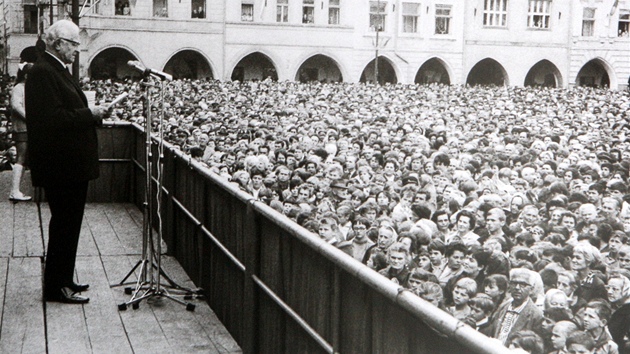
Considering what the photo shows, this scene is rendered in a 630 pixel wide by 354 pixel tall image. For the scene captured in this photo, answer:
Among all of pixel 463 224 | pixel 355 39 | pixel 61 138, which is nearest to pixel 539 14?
pixel 355 39

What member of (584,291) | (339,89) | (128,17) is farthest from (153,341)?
(128,17)

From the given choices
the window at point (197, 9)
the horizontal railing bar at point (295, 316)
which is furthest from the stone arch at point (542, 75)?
the horizontal railing bar at point (295, 316)

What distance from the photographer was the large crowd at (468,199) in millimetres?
5613

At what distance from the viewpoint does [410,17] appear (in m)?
46.6

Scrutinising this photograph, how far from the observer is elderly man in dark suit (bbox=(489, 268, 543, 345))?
17.7 ft

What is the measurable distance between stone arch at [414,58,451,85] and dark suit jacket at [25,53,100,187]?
1657 inches

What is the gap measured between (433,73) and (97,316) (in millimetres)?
42764

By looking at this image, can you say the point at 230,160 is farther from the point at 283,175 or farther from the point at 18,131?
the point at 18,131

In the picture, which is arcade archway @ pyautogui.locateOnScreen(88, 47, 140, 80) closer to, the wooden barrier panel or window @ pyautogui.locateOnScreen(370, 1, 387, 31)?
window @ pyautogui.locateOnScreen(370, 1, 387, 31)

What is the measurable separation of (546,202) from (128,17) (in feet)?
112

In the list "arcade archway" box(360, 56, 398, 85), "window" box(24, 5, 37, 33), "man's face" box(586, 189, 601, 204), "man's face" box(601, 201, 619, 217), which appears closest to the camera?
"man's face" box(601, 201, 619, 217)

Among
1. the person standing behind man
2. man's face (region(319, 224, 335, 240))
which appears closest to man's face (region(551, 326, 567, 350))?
man's face (region(319, 224, 335, 240))

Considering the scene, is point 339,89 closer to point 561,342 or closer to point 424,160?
point 424,160

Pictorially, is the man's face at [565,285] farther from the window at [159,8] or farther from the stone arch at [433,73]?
the stone arch at [433,73]
